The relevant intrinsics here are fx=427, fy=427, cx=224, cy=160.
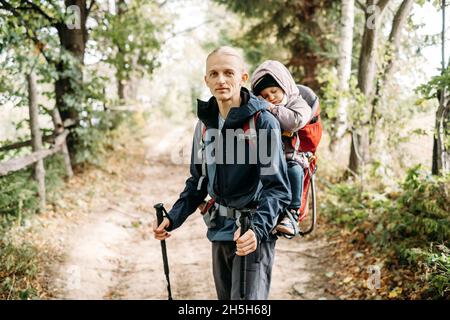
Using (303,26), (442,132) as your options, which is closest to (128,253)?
(442,132)

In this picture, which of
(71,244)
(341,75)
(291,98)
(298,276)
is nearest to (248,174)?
(291,98)

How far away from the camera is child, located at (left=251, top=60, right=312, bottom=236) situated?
9.09 feet

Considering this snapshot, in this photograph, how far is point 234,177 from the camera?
2.62m

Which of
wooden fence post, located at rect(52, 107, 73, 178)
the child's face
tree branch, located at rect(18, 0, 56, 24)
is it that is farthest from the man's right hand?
wooden fence post, located at rect(52, 107, 73, 178)

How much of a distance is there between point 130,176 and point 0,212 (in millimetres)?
5700

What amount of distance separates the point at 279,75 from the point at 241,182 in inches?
33.0

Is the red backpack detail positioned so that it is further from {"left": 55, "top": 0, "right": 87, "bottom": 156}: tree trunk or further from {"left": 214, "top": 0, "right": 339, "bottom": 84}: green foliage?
{"left": 214, "top": 0, "right": 339, "bottom": 84}: green foliage

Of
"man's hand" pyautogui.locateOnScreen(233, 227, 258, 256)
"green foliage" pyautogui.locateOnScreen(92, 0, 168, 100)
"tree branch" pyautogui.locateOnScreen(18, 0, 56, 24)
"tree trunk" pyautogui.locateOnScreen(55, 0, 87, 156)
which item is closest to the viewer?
"man's hand" pyautogui.locateOnScreen(233, 227, 258, 256)

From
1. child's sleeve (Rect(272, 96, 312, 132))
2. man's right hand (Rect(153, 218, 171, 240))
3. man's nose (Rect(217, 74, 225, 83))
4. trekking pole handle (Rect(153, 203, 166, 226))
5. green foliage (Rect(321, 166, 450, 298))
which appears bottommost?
green foliage (Rect(321, 166, 450, 298))

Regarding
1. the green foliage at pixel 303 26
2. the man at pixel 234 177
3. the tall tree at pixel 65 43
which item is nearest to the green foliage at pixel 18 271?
the man at pixel 234 177

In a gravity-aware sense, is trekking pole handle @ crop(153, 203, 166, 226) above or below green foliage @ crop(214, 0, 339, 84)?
below

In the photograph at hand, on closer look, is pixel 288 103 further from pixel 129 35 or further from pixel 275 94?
pixel 129 35
